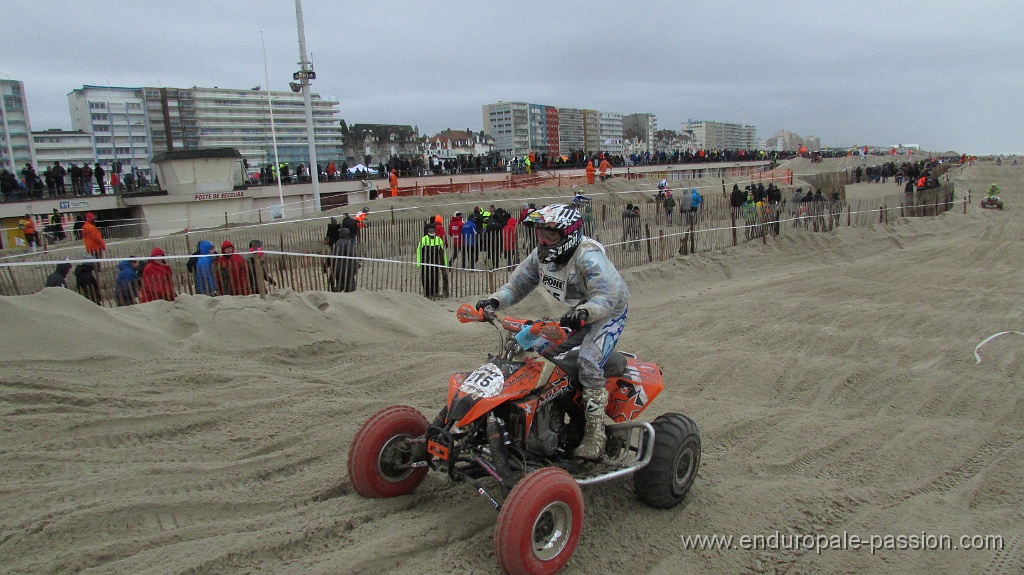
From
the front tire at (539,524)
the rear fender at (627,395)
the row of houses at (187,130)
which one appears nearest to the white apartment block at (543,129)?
the row of houses at (187,130)

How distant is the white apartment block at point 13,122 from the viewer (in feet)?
88.2

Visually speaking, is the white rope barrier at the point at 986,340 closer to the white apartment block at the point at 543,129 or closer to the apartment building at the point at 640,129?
the white apartment block at the point at 543,129

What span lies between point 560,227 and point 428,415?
2.73 metres

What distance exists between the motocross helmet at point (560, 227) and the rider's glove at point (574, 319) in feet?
1.74

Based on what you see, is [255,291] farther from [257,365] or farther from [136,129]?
[136,129]

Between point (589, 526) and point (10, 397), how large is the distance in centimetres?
477

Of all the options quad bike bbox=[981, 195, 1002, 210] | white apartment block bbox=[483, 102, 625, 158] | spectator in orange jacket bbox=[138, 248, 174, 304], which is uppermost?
white apartment block bbox=[483, 102, 625, 158]

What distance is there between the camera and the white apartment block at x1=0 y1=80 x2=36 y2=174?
26891 mm

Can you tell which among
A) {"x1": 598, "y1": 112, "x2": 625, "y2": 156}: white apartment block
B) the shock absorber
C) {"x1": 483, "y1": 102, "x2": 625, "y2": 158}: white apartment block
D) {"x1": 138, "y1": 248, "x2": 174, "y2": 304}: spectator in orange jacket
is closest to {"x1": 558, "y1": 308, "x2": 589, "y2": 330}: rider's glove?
the shock absorber

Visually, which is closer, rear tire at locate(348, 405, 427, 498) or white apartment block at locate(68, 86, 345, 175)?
rear tire at locate(348, 405, 427, 498)

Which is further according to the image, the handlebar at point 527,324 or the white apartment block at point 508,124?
the white apartment block at point 508,124

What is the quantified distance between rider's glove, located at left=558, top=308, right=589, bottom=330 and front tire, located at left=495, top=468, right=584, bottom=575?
93 cm

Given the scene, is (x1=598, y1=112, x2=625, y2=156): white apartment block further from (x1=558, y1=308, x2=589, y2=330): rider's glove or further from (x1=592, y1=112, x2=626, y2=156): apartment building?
(x1=558, y1=308, x2=589, y2=330): rider's glove

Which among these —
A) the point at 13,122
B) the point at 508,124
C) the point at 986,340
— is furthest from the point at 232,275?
the point at 508,124
